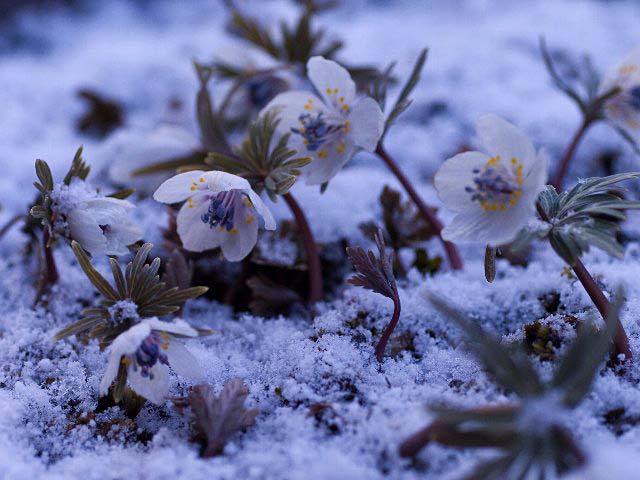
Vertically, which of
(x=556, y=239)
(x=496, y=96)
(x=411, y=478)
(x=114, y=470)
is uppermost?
(x=496, y=96)

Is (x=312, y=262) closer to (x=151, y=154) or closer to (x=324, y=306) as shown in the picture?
(x=324, y=306)

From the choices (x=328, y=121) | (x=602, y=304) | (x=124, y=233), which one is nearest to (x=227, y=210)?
(x=124, y=233)

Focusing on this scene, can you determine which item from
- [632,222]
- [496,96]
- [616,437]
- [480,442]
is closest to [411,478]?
[480,442]

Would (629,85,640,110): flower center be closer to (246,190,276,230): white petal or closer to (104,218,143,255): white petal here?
(246,190,276,230): white petal

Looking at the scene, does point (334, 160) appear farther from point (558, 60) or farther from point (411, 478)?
point (558, 60)

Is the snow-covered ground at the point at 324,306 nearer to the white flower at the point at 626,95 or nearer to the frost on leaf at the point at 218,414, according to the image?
the frost on leaf at the point at 218,414

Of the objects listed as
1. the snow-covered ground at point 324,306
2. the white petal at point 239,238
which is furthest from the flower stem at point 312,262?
the white petal at point 239,238

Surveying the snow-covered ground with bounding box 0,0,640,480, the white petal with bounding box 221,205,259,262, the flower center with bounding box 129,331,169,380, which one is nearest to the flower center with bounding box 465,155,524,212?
the snow-covered ground with bounding box 0,0,640,480
